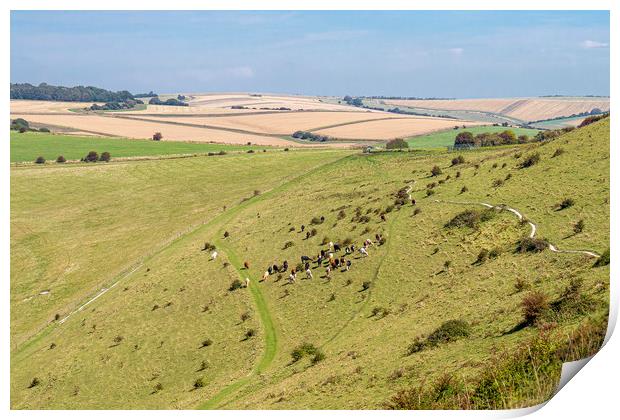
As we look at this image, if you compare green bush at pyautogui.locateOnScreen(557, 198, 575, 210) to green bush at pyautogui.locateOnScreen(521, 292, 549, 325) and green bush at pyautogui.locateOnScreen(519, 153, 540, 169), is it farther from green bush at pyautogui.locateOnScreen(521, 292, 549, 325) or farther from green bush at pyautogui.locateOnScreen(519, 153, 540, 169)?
green bush at pyautogui.locateOnScreen(521, 292, 549, 325)

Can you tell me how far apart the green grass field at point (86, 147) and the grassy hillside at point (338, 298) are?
6236 cm

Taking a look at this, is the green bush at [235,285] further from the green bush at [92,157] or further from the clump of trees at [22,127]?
the clump of trees at [22,127]

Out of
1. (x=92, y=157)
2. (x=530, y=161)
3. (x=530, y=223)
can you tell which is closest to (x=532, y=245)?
(x=530, y=223)

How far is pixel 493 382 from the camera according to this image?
2523cm

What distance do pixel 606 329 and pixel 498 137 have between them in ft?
311

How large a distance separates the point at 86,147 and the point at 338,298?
127676mm

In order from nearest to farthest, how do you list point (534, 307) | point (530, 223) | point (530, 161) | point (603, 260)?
1. point (534, 307)
2. point (603, 260)
3. point (530, 223)
4. point (530, 161)

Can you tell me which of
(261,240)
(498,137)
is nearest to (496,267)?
(261,240)

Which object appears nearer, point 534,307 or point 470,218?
point 534,307

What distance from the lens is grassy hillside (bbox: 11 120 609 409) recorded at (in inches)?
1325

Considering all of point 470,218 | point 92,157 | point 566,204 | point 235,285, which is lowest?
point 235,285

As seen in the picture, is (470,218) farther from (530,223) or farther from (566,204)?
(566,204)

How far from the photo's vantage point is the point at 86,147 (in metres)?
163
